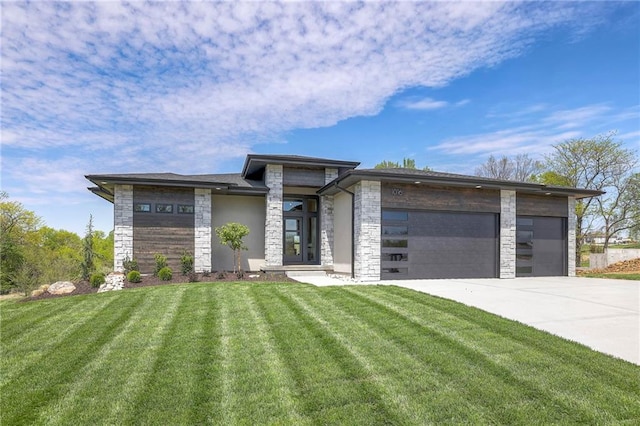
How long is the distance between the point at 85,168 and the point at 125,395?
467 inches

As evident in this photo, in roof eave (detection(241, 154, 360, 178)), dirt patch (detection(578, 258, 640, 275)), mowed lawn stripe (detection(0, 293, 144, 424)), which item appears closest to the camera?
mowed lawn stripe (detection(0, 293, 144, 424))

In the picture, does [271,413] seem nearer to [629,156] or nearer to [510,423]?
[510,423]

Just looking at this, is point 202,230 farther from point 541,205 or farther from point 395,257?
point 541,205

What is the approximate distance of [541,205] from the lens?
1360 cm

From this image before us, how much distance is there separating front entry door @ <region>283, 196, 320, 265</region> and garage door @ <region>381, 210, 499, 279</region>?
425cm

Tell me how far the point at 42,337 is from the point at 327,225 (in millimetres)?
10234

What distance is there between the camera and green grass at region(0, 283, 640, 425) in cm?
308

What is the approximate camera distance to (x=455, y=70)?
11.4m

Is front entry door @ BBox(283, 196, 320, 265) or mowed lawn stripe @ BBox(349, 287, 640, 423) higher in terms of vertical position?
front entry door @ BBox(283, 196, 320, 265)

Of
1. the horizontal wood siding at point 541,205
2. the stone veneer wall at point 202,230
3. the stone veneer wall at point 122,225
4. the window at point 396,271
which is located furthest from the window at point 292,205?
the horizontal wood siding at point 541,205

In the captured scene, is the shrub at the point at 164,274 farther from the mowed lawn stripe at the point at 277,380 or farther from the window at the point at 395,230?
the window at the point at 395,230

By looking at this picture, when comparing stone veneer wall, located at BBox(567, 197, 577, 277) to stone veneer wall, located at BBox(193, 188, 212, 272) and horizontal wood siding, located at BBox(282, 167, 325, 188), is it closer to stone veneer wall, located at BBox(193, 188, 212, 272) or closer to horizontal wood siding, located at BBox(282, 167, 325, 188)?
horizontal wood siding, located at BBox(282, 167, 325, 188)

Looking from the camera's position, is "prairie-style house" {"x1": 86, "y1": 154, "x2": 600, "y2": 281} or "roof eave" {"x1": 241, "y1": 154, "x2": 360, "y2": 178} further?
"roof eave" {"x1": 241, "y1": 154, "x2": 360, "y2": 178}

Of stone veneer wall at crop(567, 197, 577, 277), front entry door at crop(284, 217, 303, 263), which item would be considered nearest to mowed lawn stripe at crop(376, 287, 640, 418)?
front entry door at crop(284, 217, 303, 263)
